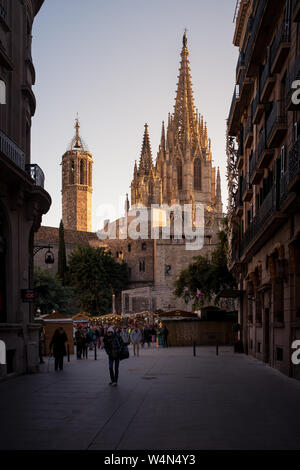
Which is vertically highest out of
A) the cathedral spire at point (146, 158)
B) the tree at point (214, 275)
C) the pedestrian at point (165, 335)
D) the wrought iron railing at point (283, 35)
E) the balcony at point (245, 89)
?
the cathedral spire at point (146, 158)

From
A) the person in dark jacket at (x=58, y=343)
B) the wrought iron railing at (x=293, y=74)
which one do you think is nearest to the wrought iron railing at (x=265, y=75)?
the wrought iron railing at (x=293, y=74)

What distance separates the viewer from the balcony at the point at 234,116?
32.6 meters

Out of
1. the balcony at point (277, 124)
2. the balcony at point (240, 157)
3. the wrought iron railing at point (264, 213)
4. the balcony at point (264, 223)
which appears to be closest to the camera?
the balcony at point (277, 124)

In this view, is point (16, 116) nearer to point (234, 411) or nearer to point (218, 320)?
point (234, 411)

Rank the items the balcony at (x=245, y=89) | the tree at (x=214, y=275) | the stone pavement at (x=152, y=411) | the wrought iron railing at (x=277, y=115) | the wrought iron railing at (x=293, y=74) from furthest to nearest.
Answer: the tree at (x=214, y=275)
the balcony at (x=245, y=89)
the wrought iron railing at (x=277, y=115)
the wrought iron railing at (x=293, y=74)
the stone pavement at (x=152, y=411)

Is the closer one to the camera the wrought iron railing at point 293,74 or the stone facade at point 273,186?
the wrought iron railing at point 293,74

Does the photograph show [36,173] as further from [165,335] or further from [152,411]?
[165,335]

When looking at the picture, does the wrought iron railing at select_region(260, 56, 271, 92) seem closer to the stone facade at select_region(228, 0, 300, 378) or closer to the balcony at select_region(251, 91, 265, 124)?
the stone facade at select_region(228, 0, 300, 378)

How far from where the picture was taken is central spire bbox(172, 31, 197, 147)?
113 meters

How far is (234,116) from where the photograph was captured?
114 ft

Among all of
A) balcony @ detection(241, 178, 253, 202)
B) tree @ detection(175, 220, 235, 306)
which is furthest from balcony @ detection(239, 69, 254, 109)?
tree @ detection(175, 220, 235, 306)

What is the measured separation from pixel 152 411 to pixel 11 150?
1018cm

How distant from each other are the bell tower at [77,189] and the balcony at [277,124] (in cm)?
11480

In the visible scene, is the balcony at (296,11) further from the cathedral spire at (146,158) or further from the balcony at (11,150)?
the cathedral spire at (146,158)
